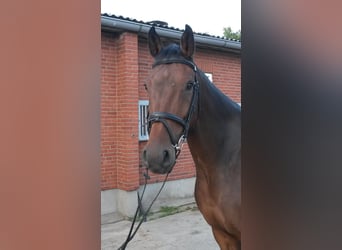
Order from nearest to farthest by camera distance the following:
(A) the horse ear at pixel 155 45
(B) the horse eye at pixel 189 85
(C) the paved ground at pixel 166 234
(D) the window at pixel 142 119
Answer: (B) the horse eye at pixel 189 85 → (A) the horse ear at pixel 155 45 → (C) the paved ground at pixel 166 234 → (D) the window at pixel 142 119

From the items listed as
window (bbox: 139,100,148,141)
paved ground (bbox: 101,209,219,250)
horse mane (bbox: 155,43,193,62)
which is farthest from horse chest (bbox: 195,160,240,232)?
window (bbox: 139,100,148,141)

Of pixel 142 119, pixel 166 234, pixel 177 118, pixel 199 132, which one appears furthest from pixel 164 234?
pixel 177 118

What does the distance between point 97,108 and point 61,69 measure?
0.25 feet

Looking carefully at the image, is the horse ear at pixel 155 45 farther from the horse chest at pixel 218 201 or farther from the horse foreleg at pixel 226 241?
the horse foreleg at pixel 226 241

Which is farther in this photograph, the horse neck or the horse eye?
the horse neck

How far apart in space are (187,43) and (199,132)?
0.63 metres

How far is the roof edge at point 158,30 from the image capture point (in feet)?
15.9

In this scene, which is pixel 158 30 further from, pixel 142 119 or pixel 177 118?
pixel 177 118

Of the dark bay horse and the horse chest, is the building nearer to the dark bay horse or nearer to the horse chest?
the dark bay horse

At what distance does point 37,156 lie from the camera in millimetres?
457

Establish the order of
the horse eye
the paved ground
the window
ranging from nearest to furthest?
the horse eye < the paved ground < the window

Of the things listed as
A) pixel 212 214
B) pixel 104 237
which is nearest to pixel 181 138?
pixel 212 214

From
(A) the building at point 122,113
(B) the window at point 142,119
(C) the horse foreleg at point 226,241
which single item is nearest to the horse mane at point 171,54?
(C) the horse foreleg at point 226,241

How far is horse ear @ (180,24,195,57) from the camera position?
242cm
